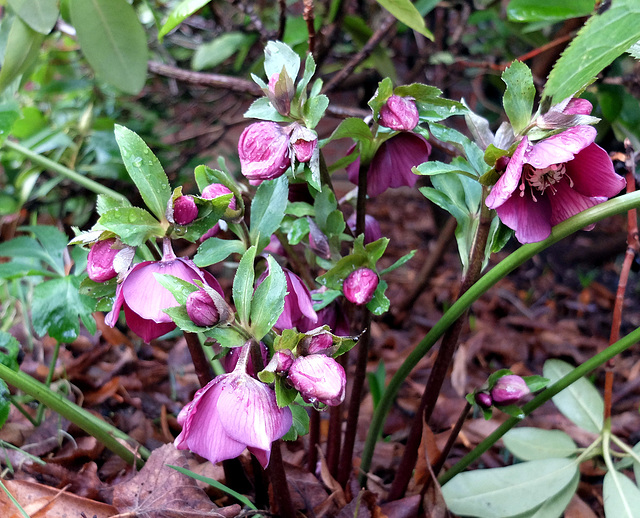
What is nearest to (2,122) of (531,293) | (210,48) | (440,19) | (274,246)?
(274,246)

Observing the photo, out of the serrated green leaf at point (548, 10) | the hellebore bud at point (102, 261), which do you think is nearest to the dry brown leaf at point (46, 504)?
the hellebore bud at point (102, 261)

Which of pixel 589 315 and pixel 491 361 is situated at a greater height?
pixel 491 361

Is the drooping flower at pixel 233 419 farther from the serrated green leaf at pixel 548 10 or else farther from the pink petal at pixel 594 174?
the serrated green leaf at pixel 548 10

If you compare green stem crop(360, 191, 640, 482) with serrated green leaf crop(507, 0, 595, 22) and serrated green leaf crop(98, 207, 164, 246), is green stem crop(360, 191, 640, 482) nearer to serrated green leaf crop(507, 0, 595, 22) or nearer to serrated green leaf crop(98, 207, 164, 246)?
serrated green leaf crop(98, 207, 164, 246)

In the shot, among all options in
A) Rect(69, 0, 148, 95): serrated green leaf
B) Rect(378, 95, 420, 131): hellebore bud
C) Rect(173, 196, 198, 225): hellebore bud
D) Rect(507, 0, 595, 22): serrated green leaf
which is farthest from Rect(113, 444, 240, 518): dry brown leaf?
Rect(507, 0, 595, 22): serrated green leaf

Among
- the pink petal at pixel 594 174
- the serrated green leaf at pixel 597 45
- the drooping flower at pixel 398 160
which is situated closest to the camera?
the serrated green leaf at pixel 597 45

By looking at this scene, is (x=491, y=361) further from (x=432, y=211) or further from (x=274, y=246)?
(x=274, y=246)
